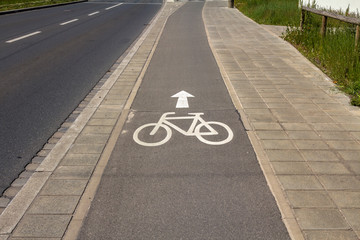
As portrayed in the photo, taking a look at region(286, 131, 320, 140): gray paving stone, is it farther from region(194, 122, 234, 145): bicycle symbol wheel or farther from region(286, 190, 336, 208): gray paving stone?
region(286, 190, 336, 208): gray paving stone

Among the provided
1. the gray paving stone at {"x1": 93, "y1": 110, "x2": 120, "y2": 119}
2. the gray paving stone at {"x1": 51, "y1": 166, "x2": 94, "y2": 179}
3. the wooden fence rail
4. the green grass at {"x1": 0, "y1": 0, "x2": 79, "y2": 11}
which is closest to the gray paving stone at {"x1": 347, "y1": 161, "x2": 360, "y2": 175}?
the gray paving stone at {"x1": 51, "y1": 166, "x2": 94, "y2": 179}

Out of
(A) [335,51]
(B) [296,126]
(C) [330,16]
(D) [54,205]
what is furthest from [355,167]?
(C) [330,16]

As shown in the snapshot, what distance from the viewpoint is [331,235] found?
3.60 metres

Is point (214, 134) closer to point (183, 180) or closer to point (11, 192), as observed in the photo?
point (183, 180)

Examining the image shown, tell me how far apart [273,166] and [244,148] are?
0.67m

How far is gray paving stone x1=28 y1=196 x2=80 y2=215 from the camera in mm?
4016

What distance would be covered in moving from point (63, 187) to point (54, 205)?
0.38m

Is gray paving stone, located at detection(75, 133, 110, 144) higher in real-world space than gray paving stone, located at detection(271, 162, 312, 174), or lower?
higher

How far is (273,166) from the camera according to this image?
4957 millimetres

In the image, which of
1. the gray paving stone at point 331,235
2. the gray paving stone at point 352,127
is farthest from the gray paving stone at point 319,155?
the gray paving stone at point 331,235

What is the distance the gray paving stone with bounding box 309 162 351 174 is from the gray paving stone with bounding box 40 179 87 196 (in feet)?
8.86

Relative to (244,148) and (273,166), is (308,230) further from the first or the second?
(244,148)

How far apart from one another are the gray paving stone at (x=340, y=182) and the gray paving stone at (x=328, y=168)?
0.12m

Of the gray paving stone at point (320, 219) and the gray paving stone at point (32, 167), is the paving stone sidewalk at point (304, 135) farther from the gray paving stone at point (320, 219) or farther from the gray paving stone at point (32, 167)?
the gray paving stone at point (32, 167)
